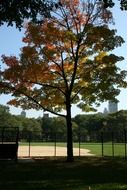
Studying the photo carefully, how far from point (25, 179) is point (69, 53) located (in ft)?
46.8

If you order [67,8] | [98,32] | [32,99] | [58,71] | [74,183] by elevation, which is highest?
[67,8]

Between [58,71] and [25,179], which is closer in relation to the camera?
[25,179]

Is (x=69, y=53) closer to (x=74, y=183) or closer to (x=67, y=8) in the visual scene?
(x=67, y=8)

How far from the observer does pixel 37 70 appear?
29.5 meters

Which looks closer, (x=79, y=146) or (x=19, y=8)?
(x=19, y=8)

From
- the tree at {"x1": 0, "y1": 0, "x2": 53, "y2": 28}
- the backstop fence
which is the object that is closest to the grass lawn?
the tree at {"x1": 0, "y1": 0, "x2": 53, "y2": 28}

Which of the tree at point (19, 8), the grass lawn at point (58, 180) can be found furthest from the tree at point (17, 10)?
the grass lawn at point (58, 180)

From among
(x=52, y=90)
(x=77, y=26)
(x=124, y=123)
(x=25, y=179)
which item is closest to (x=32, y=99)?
(x=52, y=90)

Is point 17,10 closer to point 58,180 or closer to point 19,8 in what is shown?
point 19,8

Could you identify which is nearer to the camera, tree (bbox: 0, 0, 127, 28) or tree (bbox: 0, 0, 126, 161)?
tree (bbox: 0, 0, 127, 28)

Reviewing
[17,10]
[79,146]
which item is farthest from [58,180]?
[79,146]

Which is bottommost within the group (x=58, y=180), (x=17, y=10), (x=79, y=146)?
(x=58, y=180)

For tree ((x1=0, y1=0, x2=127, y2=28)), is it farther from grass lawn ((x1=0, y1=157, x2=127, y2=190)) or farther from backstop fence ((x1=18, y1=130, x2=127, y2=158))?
backstop fence ((x1=18, y1=130, x2=127, y2=158))

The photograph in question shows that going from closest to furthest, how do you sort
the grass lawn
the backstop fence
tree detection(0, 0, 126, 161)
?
the grass lawn → tree detection(0, 0, 126, 161) → the backstop fence
